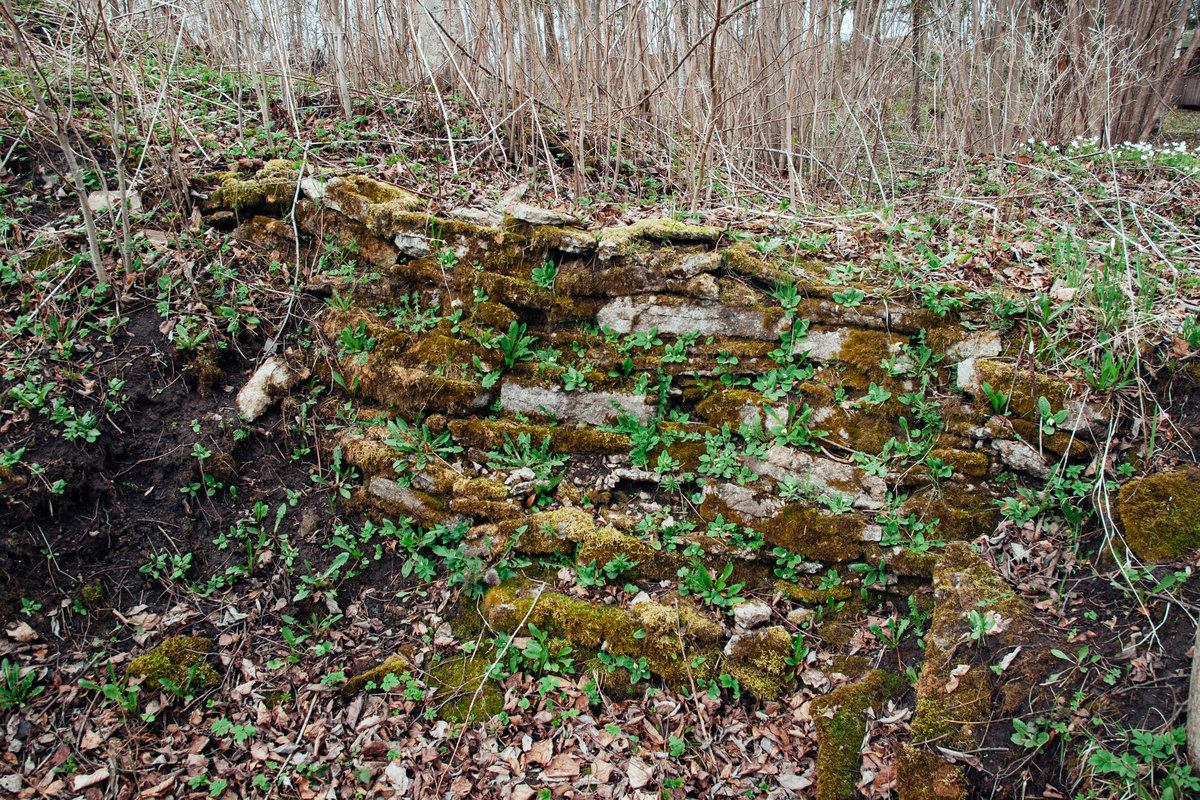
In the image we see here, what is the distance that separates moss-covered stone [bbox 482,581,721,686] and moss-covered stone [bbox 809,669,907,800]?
0.52 metres

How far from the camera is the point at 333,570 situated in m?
3.36

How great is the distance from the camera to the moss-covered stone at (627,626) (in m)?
2.87

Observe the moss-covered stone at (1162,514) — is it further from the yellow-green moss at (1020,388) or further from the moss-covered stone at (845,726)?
the moss-covered stone at (845,726)

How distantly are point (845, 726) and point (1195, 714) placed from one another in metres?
1.12

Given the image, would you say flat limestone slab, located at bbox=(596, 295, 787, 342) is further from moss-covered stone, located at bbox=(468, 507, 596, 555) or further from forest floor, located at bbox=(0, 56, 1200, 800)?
moss-covered stone, located at bbox=(468, 507, 596, 555)

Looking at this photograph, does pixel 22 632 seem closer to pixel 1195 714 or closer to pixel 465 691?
pixel 465 691

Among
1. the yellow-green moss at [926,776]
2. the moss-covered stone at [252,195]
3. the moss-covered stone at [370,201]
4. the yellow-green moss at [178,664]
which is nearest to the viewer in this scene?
the yellow-green moss at [926,776]

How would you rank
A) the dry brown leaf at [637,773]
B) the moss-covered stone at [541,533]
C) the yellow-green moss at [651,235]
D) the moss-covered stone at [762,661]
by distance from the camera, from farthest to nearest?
the yellow-green moss at [651,235]
the moss-covered stone at [541,533]
the moss-covered stone at [762,661]
the dry brown leaf at [637,773]

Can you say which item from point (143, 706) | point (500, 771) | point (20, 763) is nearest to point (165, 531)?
point (143, 706)

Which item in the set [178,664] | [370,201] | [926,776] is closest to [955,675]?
[926,776]

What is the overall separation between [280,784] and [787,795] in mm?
2139

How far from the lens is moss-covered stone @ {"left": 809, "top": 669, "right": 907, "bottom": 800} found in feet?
7.95

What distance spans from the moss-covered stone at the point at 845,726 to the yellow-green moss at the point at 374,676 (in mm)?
1931

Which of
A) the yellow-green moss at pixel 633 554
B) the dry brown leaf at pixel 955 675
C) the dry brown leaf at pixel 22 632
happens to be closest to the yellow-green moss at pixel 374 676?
the yellow-green moss at pixel 633 554
